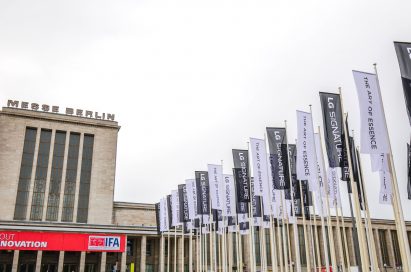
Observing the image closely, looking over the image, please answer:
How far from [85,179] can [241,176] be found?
37044 mm

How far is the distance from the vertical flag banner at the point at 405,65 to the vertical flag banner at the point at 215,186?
21081mm

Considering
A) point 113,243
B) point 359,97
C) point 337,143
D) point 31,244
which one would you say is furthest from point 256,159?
point 31,244

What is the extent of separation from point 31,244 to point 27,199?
1459 centimetres

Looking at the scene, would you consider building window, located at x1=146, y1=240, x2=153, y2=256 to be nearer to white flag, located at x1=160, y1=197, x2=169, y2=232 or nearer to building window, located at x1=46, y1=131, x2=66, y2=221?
white flag, located at x1=160, y1=197, x2=169, y2=232

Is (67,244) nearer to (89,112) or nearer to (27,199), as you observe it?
(27,199)

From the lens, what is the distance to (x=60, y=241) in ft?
148

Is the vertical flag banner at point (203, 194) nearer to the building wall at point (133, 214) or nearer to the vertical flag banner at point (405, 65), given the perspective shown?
the vertical flag banner at point (405, 65)

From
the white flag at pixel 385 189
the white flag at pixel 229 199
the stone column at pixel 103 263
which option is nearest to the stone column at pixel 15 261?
the stone column at pixel 103 263

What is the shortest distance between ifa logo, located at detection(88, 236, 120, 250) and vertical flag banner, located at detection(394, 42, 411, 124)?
3959 cm

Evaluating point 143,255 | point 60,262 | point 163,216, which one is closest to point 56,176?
A: point 60,262

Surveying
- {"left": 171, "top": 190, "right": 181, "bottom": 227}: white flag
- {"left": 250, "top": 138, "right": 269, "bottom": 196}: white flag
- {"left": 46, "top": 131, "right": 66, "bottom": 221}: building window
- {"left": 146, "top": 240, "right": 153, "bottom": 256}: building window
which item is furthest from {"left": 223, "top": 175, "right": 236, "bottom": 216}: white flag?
{"left": 46, "top": 131, "right": 66, "bottom": 221}: building window

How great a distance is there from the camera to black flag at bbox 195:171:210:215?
122 ft

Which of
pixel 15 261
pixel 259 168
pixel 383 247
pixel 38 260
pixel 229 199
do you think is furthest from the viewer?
pixel 383 247

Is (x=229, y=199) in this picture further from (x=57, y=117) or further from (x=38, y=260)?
(x=57, y=117)
